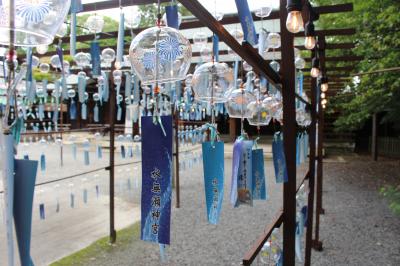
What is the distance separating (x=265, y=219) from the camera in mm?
6125

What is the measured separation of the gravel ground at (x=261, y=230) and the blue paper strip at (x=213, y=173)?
2986mm

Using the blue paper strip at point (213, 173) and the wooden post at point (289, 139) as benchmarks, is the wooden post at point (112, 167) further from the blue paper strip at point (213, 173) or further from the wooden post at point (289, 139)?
the blue paper strip at point (213, 173)

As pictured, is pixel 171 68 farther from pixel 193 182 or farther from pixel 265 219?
pixel 193 182

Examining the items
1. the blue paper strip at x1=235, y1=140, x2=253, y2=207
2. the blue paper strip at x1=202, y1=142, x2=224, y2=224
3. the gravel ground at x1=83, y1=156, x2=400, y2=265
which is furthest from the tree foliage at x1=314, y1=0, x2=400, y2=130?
the blue paper strip at x1=202, y1=142, x2=224, y2=224

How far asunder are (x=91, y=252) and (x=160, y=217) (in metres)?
3.78

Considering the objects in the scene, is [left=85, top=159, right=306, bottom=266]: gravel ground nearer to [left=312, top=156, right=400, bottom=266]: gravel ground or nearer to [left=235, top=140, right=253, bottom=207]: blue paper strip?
[left=312, top=156, right=400, bottom=266]: gravel ground

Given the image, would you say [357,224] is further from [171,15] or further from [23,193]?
[23,193]

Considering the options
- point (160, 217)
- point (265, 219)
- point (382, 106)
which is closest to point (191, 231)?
point (265, 219)

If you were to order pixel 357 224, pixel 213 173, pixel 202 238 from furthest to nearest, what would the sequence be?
pixel 357 224
pixel 202 238
pixel 213 173

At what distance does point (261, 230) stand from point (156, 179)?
4.71 m

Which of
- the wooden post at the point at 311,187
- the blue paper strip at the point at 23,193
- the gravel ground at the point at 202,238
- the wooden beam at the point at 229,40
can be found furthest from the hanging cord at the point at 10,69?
the gravel ground at the point at 202,238

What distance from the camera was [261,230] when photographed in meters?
5.50

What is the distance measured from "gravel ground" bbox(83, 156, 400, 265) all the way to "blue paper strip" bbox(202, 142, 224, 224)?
2986mm

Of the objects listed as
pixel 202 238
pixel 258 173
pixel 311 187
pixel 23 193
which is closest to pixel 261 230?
pixel 202 238
